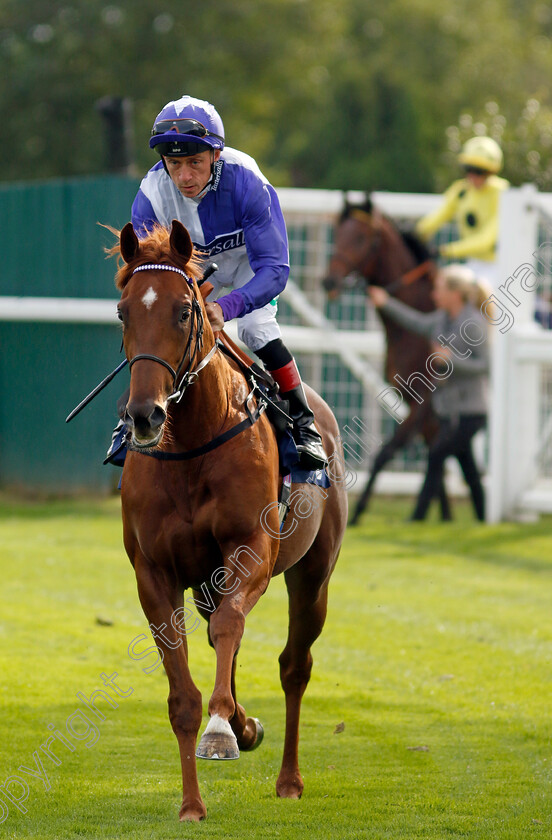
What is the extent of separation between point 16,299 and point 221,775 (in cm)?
867

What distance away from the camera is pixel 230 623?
4336 millimetres

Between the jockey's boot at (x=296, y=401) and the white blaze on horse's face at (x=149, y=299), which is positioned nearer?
the white blaze on horse's face at (x=149, y=299)

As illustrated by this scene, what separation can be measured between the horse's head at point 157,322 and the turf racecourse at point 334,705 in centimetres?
150

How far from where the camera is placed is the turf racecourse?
4664 millimetres

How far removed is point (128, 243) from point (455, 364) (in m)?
8.02

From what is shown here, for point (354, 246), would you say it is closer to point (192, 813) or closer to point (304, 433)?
point (304, 433)

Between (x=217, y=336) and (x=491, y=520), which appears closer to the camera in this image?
(x=217, y=336)

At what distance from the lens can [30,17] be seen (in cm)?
3888

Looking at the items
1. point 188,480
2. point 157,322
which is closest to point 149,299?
point 157,322

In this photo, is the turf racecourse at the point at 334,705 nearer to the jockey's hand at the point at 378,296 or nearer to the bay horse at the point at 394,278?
the bay horse at the point at 394,278

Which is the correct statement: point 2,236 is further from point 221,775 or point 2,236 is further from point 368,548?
point 221,775

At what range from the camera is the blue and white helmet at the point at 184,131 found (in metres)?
4.65

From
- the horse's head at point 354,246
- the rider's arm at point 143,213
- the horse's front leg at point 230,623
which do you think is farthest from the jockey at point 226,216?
the horse's head at point 354,246

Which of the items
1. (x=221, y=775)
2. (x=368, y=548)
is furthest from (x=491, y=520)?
(x=221, y=775)
